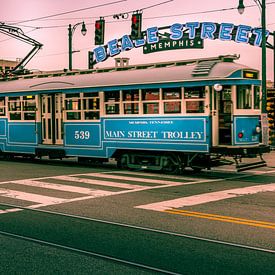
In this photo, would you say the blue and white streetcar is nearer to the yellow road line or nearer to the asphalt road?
the asphalt road

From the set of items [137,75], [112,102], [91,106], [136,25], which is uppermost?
[136,25]

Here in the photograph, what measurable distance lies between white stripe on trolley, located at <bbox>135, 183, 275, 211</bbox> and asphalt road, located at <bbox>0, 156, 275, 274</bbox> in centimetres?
2

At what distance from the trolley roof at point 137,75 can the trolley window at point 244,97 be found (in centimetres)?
39

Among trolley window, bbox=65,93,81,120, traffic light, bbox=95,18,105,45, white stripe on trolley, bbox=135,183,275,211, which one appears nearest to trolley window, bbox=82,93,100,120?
trolley window, bbox=65,93,81,120

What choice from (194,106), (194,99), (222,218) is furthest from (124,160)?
(222,218)

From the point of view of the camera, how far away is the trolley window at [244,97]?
14.6 meters

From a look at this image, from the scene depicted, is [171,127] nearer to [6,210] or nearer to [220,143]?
[220,143]

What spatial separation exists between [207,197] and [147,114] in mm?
5395

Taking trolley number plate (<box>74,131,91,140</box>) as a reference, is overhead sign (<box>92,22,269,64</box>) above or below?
above

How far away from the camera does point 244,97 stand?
14.8m

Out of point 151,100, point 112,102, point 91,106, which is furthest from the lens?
point 91,106

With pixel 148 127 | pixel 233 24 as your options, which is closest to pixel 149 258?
pixel 148 127

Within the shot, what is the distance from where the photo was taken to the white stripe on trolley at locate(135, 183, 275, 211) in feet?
32.8

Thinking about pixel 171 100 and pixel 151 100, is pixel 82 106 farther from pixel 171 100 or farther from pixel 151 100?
pixel 171 100
